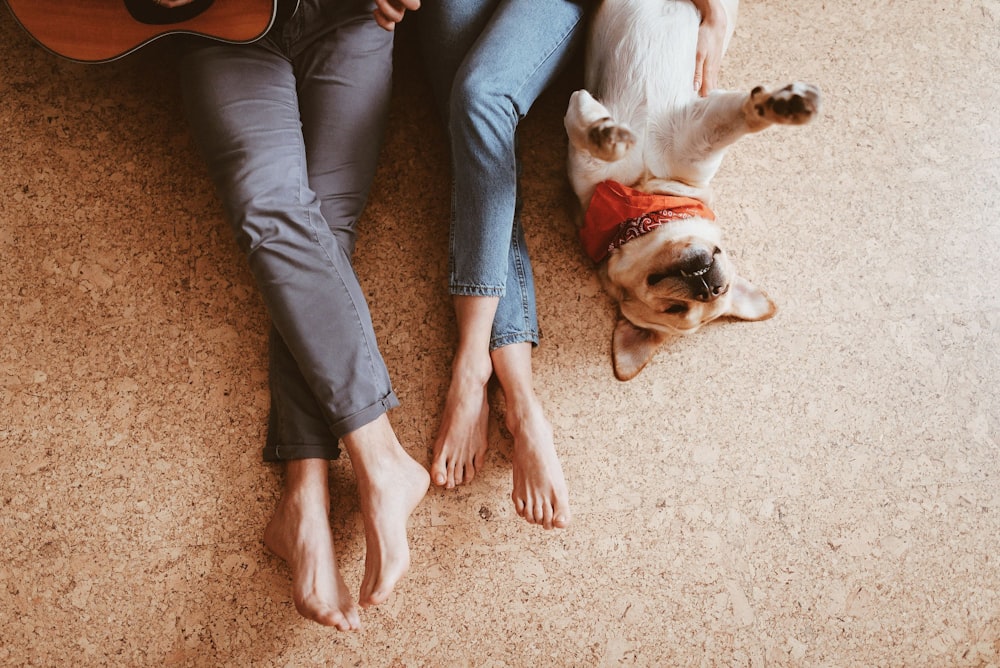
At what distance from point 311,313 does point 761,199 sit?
1145 millimetres

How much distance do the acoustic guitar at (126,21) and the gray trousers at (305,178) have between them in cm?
4

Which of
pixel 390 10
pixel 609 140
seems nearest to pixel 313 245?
pixel 390 10

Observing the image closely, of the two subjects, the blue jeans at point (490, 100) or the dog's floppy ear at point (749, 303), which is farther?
the dog's floppy ear at point (749, 303)

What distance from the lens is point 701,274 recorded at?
50.1 inches

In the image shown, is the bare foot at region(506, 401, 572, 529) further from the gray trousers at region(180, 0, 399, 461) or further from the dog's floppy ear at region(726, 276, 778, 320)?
the dog's floppy ear at region(726, 276, 778, 320)

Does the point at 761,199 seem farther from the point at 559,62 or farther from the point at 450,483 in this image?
the point at 450,483

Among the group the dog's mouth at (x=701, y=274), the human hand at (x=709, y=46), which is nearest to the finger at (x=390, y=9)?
the human hand at (x=709, y=46)

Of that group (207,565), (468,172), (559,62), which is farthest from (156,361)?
(559,62)

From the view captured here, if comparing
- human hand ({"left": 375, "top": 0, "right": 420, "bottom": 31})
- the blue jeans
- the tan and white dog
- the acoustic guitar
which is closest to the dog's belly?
the tan and white dog

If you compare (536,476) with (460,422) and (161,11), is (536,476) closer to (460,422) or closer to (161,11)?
(460,422)

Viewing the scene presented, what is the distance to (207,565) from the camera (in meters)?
1.42

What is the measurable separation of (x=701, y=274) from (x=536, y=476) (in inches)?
21.9

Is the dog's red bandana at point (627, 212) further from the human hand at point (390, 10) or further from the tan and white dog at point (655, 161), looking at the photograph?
the human hand at point (390, 10)

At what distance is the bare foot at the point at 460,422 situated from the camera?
1422mm
